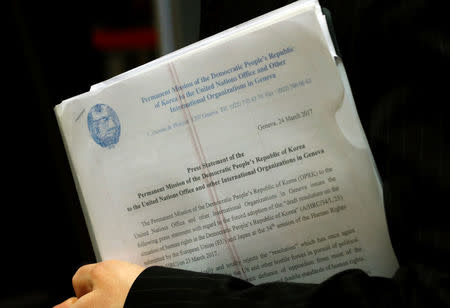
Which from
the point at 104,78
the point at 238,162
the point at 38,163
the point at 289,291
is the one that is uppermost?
the point at 104,78

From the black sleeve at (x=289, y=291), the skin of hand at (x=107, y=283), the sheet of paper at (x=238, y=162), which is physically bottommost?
the black sleeve at (x=289, y=291)

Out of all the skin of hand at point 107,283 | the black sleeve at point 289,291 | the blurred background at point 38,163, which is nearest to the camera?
the black sleeve at point 289,291

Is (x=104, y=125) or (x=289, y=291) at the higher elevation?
(x=104, y=125)

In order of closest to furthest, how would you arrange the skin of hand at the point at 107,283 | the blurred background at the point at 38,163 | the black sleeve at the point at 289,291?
the black sleeve at the point at 289,291
the skin of hand at the point at 107,283
the blurred background at the point at 38,163

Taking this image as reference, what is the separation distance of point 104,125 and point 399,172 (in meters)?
0.35

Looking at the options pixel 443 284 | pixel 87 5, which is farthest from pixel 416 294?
pixel 87 5

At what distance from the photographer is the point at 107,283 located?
1.93 ft

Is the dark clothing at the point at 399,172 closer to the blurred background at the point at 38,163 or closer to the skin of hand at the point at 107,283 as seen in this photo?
the skin of hand at the point at 107,283

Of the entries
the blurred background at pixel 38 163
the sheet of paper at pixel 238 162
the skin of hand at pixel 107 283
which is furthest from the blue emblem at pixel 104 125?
the blurred background at pixel 38 163

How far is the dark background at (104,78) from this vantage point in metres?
0.48

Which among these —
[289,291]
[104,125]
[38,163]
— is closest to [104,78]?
[38,163]

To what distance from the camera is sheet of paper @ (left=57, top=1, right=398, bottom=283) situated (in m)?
0.56

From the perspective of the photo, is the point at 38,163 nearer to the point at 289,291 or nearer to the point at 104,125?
the point at 104,125

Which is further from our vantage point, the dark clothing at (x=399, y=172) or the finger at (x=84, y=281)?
the finger at (x=84, y=281)
